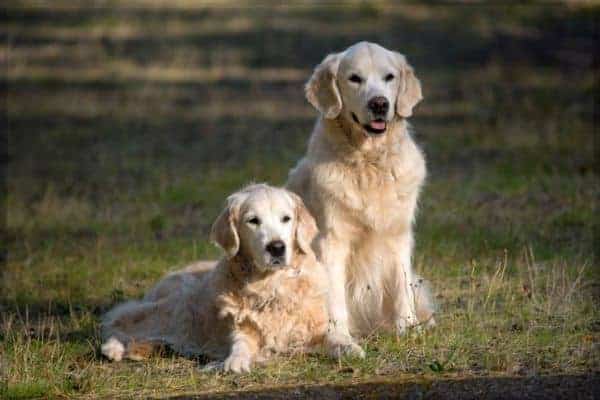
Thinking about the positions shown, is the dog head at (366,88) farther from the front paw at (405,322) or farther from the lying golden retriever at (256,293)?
the front paw at (405,322)

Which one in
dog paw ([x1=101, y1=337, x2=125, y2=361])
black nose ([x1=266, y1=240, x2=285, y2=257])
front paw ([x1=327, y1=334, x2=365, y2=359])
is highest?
black nose ([x1=266, y1=240, x2=285, y2=257])

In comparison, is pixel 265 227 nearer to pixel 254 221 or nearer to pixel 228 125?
pixel 254 221

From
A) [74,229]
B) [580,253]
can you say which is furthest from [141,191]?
[580,253]

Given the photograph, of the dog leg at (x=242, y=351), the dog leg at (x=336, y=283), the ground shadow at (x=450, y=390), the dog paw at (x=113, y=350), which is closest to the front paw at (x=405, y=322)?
the dog leg at (x=336, y=283)

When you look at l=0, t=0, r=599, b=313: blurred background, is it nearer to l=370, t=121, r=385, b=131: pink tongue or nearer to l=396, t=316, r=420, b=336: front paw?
l=396, t=316, r=420, b=336: front paw

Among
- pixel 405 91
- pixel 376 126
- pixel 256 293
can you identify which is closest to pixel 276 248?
pixel 256 293

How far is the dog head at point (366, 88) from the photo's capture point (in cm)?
757

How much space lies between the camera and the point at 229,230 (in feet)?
23.8

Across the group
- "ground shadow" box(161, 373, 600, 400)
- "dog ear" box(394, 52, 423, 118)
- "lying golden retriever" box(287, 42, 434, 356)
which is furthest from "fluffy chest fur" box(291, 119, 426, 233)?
"ground shadow" box(161, 373, 600, 400)

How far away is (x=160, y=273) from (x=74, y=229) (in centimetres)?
250

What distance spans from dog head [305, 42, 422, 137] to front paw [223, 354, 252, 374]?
1.76 metres

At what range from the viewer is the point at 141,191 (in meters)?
13.5

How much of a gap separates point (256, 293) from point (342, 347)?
0.65 meters

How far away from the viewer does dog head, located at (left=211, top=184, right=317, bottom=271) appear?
7066mm
